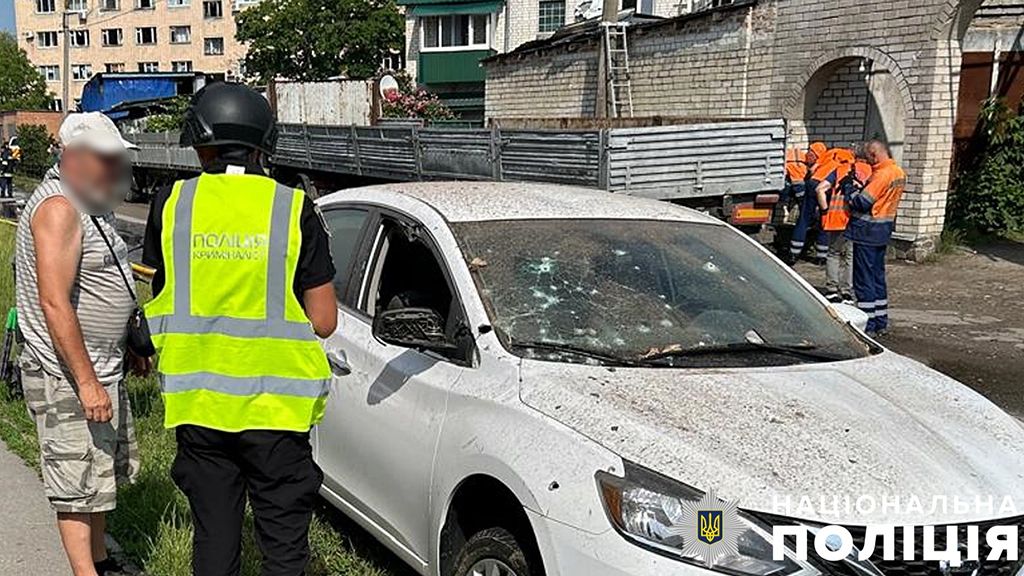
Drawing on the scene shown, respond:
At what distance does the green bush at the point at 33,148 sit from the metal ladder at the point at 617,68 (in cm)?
2488

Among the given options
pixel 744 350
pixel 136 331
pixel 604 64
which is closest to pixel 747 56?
pixel 604 64

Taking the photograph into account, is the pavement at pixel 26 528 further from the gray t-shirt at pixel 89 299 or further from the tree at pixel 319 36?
the tree at pixel 319 36

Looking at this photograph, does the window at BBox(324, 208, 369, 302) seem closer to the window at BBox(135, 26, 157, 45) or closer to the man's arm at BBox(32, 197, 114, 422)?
the man's arm at BBox(32, 197, 114, 422)

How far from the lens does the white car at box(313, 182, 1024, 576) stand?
7.70 ft

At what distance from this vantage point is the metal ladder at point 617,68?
19000mm

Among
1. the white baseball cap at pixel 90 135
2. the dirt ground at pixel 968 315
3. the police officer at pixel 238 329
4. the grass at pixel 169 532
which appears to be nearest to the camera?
the police officer at pixel 238 329

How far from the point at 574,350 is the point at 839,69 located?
13.4 m

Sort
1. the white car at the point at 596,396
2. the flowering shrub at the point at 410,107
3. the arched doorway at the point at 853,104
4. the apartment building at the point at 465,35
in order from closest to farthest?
1. the white car at the point at 596,396
2. the arched doorway at the point at 853,104
3. the flowering shrub at the point at 410,107
4. the apartment building at the point at 465,35

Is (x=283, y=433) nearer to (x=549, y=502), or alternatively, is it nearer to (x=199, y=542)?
(x=199, y=542)

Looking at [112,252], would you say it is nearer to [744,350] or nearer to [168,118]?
[744,350]

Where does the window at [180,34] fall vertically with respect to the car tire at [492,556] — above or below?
above

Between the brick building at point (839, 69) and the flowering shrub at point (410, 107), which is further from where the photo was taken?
the flowering shrub at point (410, 107)

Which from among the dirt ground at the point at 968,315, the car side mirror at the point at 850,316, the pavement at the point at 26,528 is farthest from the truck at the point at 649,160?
the car side mirror at the point at 850,316

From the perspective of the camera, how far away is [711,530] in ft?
7.41
